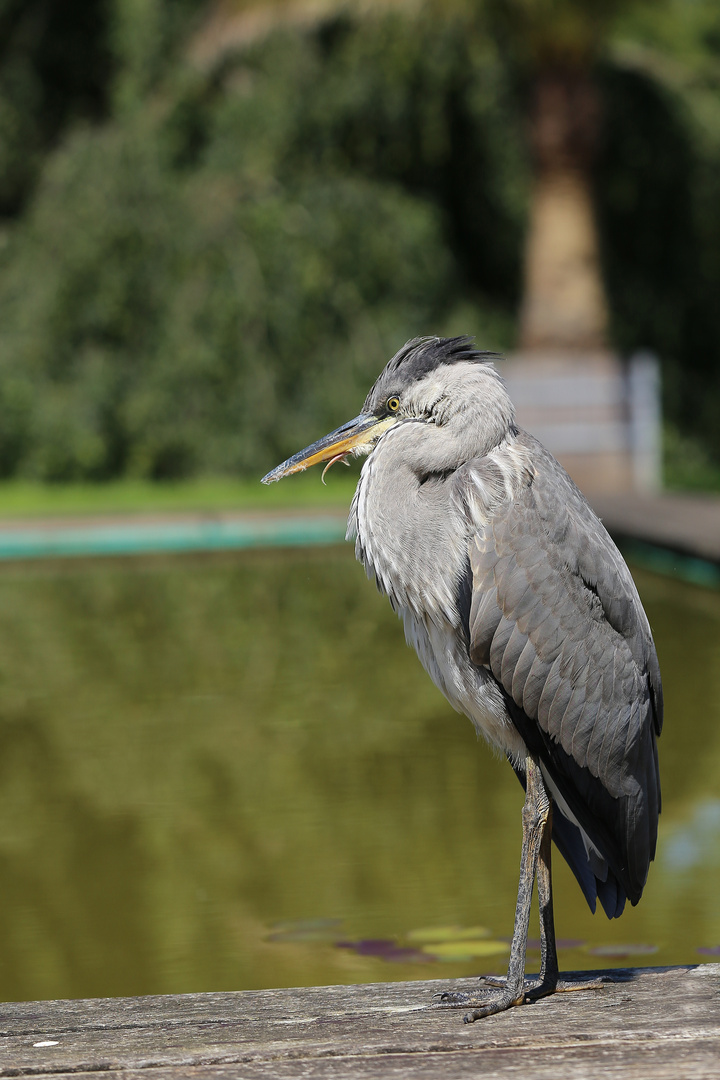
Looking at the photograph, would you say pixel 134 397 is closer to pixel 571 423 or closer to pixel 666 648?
pixel 571 423

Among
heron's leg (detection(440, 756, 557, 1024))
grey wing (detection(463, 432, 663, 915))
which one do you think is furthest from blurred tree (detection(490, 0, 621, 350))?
heron's leg (detection(440, 756, 557, 1024))

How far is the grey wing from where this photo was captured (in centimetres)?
213

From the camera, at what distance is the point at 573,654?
2.18 metres

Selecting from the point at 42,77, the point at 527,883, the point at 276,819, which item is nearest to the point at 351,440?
the point at 527,883

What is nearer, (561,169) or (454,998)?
(454,998)

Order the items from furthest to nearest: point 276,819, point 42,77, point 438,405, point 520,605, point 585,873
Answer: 1. point 42,77
2. point 276,819
3. point 585,873
4. point 438,405
5. point 520,605

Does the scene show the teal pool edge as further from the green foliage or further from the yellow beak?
the yellow beak

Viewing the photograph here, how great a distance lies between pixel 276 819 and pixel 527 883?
5.50 ft

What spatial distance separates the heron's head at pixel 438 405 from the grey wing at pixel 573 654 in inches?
2.1

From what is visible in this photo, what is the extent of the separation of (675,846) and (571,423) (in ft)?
34.7

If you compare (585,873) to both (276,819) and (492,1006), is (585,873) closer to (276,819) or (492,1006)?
(492,1006)

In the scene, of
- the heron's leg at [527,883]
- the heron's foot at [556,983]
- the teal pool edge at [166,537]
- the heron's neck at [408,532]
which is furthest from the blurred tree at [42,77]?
the heron's foot at [556,983]

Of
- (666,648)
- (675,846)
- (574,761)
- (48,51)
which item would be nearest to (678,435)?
(48,51)

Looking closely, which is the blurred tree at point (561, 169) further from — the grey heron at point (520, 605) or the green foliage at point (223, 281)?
the grey heron at point (520, 605)
